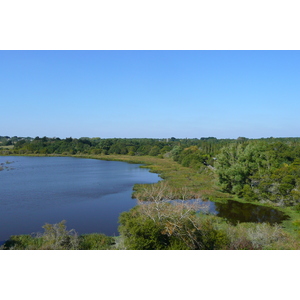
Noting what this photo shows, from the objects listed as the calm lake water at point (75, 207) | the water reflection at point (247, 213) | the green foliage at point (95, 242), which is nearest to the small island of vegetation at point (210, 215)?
the green foliage at point (95, 242)

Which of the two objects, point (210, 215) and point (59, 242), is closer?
point (59, 242)

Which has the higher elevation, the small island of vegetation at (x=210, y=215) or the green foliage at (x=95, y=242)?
the small island of vegetation at (x=210, y=215)

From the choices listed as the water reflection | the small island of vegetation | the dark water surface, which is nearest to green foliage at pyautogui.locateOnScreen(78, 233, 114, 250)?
the small island of vegetation

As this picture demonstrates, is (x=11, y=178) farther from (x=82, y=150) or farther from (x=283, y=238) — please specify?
(x=82, y=150)

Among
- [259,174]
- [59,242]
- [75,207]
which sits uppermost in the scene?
[259,174]

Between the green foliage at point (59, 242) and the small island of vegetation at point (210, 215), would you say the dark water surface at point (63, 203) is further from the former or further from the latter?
the green foliage at point (59, 242)

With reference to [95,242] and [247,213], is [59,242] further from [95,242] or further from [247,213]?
[247,213]

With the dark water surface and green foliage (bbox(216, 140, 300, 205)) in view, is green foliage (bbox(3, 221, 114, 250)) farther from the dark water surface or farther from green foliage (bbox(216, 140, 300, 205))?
green foliage (bbox(216, 140, 300, 205))

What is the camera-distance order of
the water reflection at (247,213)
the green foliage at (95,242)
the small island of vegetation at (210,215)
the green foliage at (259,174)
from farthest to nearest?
the green foliage at (259,174)
the water reflection at (247,213)
the green foliage at (95,242)
the small island of vegetation at (210,215)

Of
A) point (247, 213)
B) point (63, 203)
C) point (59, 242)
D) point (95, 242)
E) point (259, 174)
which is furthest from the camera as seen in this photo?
point (259, 174)

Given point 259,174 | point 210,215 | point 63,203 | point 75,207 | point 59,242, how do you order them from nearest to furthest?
1. point 59,242
2. point 210,215
3. point 75,207
4. point 63,203
5. point 259,174

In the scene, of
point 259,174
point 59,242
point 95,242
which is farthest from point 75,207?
point 259,174

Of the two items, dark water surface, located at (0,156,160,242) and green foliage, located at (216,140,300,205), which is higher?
green foliage, located at (216,140,300,205)

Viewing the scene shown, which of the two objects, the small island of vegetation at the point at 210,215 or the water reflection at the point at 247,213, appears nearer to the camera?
the small island of vegetation at the point at 210,215
